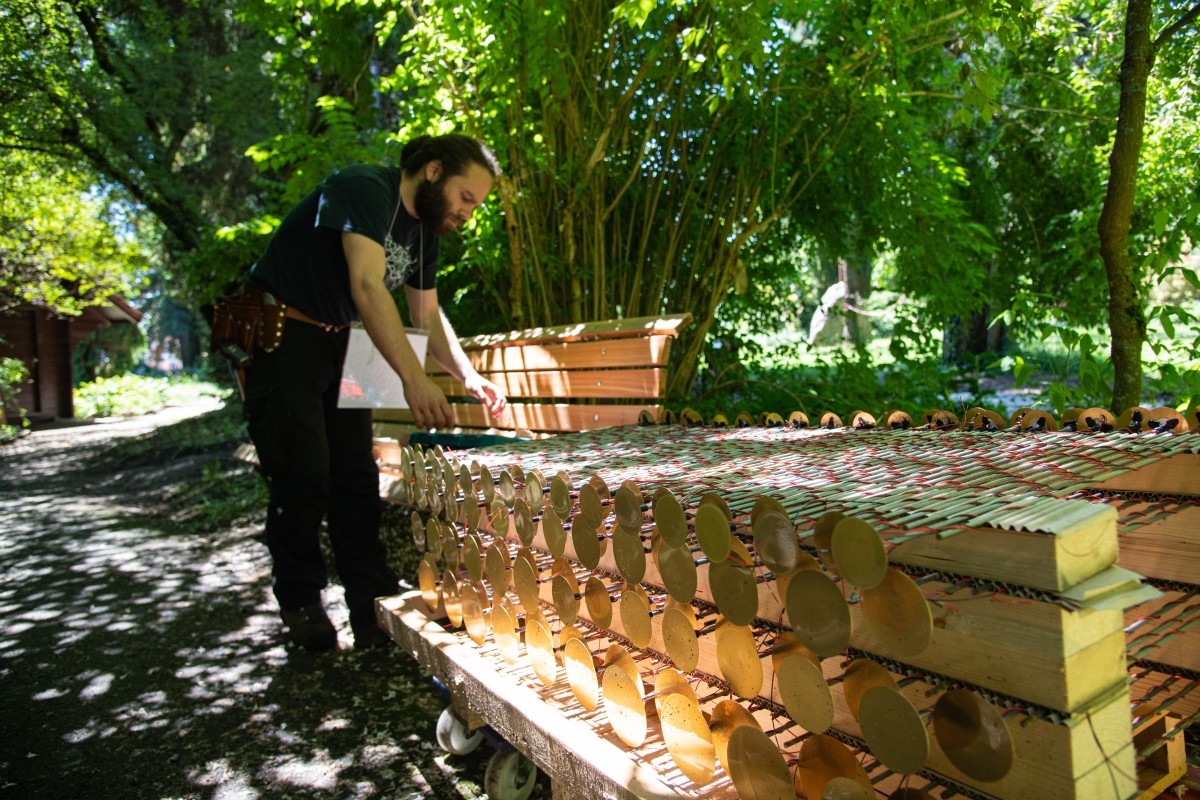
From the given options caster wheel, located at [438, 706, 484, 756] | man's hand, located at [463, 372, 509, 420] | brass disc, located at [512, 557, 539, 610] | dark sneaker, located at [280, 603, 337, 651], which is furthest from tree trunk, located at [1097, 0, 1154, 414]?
dark sneaker, located at [280, 603, 337, 651]

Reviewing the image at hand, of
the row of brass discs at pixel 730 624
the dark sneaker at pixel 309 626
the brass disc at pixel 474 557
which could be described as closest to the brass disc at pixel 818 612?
the row of brass discs at pixel 730 624

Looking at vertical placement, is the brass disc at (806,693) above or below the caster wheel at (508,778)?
above

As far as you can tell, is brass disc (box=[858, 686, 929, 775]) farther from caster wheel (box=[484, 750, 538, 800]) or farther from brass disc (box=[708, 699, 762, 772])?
caster wheel (box=[484, 750, 538, 800])

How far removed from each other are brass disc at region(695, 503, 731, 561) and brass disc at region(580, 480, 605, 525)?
0.27m

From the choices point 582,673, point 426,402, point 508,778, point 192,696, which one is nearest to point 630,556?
point 582,673

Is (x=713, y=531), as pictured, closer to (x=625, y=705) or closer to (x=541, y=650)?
(x=625, y=705)

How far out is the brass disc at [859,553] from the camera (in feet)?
2.79

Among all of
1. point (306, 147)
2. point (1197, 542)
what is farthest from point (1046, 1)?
point (1197, 542)

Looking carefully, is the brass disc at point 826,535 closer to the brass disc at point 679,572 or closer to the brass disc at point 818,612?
the brass disc at point 818,612

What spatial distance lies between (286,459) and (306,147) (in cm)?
300

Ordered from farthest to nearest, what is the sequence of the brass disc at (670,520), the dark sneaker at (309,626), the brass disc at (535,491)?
1. the dark sneaker at (309,626)
2. the brass disc at (535,491)
3. the brass disc at (670,520)

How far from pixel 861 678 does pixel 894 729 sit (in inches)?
4.1

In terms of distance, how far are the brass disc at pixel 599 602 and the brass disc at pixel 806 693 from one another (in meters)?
0.49

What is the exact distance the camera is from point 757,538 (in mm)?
996
